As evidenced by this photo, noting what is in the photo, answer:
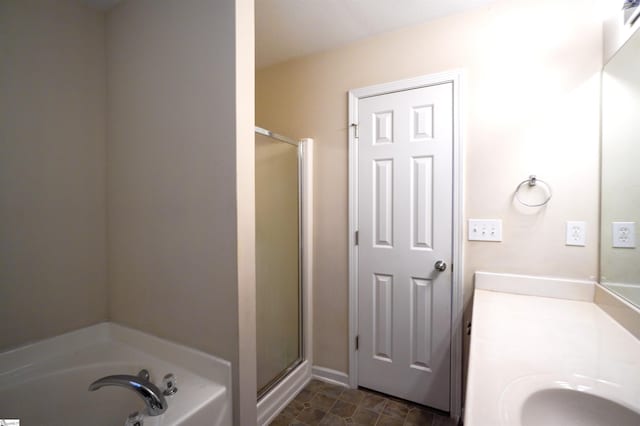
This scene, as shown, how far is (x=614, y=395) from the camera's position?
0.65 metres

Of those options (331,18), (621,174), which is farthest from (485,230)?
(331,18)

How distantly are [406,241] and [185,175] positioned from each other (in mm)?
1356

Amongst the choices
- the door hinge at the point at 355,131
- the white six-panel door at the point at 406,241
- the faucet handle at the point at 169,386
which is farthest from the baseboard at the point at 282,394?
the door hinge at the point at 355,131

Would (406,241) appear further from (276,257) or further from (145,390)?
(145,390)

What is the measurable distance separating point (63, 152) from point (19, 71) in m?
0.40

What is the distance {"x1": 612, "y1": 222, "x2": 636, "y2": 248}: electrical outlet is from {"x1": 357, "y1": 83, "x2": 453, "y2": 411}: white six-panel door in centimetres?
67

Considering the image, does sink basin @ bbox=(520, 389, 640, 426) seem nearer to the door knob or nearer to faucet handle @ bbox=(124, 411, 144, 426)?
the door knob

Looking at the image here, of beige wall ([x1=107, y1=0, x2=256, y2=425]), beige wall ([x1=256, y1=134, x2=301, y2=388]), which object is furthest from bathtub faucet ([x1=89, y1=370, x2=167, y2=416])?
beige wall ([x1=256, y1=134, x2=301, y2=388])

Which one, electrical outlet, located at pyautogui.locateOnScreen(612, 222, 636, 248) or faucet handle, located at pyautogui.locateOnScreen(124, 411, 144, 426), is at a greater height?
electrical outlet, located at pyautogui.locateOnScreen(612, 222, 636, 248)

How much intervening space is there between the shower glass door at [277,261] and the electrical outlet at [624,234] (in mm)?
1706

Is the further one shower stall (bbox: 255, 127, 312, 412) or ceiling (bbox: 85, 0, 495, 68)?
shower stall (bbox: 255, 127, 312, 412)

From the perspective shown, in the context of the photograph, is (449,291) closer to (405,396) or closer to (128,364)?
(405,396)

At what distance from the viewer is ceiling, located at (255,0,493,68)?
59.9 inches

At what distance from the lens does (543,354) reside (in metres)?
0.82
